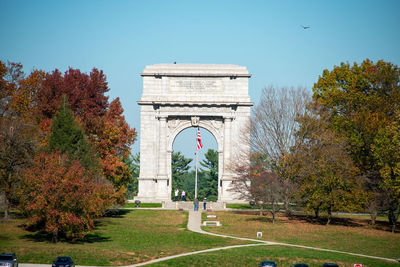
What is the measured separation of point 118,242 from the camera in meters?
44.7

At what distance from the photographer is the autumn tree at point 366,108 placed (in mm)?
56531

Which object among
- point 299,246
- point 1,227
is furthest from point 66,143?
point 299,246

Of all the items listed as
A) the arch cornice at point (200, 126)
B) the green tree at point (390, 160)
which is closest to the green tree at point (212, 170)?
the arch cornice at point (200, 126)

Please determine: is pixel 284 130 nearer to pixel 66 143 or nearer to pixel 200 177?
pixel 66 143

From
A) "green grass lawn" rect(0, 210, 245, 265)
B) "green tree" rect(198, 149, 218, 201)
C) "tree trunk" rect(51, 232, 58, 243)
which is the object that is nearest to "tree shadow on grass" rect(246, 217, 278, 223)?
"green grass lawn" rect(0, 210, 245, 265)

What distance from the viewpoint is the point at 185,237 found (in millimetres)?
47625

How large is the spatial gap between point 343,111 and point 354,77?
13.0 ft

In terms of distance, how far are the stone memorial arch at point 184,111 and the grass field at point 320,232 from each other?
16785mm

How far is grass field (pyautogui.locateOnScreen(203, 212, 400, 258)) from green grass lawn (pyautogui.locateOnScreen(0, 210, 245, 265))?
4492mm

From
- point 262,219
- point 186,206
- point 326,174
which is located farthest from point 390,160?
point 186,206

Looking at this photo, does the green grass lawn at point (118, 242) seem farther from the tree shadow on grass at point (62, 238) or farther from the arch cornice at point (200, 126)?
the arch cornice at point (200, 126)

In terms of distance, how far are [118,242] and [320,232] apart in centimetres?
1791

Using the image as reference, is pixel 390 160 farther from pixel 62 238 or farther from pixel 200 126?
pixel 200 126

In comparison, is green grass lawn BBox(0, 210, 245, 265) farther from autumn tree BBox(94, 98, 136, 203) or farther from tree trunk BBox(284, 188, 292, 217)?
tree trunk BBox(284, 188, 292, 217)
